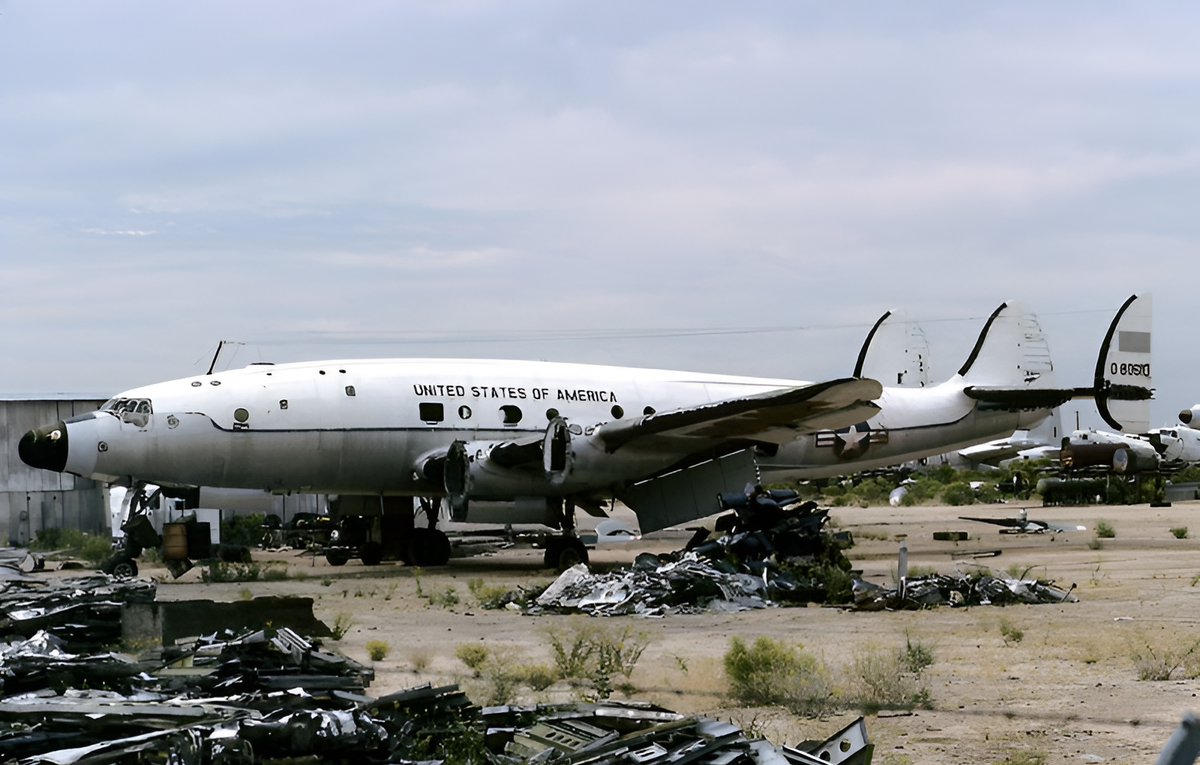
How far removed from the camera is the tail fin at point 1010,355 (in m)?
28.5

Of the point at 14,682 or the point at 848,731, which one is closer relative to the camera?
the point at 848,731

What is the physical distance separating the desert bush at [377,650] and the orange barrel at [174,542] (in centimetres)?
1225

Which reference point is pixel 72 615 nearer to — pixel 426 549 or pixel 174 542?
pixel 174 542

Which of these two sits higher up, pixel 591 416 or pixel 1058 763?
pixel 591 416

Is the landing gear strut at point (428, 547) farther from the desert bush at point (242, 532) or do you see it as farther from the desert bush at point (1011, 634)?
the desert bush at point (1011, 634)

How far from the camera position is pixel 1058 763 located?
7.40 m

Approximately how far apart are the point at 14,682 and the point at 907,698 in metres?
6.44

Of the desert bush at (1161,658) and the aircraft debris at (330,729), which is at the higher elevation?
the aircraft debris at (330,729)

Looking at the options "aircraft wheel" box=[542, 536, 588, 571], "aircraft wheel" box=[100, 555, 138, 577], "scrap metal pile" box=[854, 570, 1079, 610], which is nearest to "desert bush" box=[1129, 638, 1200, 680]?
"scrap metal pile" box=[854, 570, 1079, 610]

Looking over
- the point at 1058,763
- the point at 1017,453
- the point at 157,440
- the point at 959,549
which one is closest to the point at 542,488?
the point at 157,440

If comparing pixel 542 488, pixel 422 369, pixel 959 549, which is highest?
pixel 422 369

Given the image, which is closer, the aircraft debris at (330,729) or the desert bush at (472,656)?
the aircraft debris at (330,729)

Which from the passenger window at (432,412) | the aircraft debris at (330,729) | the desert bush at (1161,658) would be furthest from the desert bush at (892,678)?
the passenger window at (432,412)

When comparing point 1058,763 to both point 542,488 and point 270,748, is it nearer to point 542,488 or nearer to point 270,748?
point 270,748
